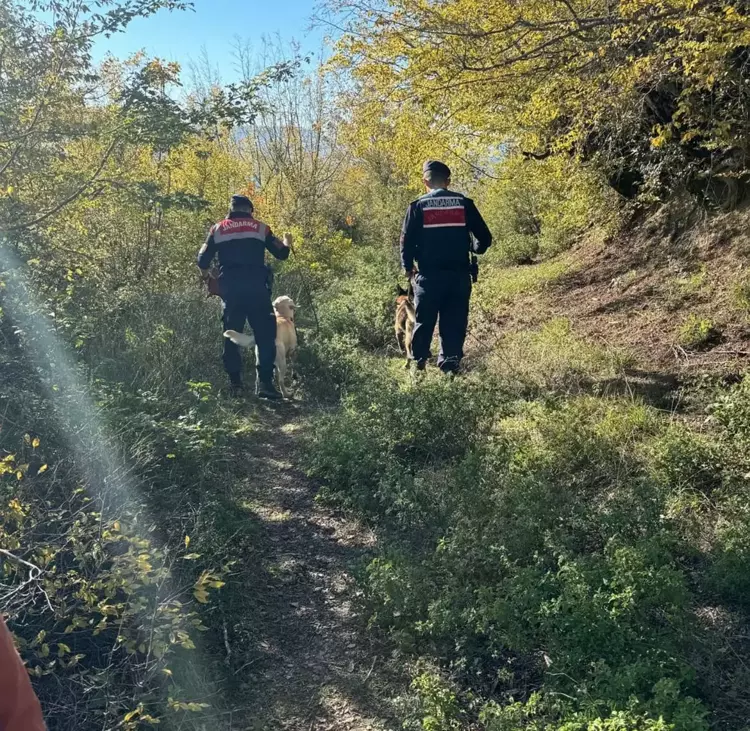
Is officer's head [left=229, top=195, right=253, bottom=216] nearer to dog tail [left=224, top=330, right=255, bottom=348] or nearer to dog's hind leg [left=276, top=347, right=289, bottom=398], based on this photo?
dog tail [left=224, top=330, right=255, bottom=348]

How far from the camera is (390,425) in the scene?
192 inches

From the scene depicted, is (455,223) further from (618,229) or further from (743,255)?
(618,229)

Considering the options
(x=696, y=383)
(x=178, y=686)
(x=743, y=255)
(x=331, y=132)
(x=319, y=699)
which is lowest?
(x=319, y=699)

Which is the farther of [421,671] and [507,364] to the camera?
[507,364]

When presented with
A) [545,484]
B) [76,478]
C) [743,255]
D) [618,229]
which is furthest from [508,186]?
[76,478]

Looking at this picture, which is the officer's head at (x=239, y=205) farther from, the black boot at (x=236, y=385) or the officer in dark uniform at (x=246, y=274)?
the black boot at (x=236, y=385)

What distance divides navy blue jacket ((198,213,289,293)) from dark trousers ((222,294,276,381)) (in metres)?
0.17

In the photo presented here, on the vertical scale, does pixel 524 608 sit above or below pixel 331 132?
below

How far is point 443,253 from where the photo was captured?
582 centimetres

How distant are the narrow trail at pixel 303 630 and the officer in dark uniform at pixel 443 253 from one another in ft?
7.59

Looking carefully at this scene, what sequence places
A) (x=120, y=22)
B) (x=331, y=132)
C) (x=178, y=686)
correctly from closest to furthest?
(x=178, y=686)
(x=120, y=22)
(x=331, y=132)

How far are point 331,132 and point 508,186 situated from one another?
198 inches

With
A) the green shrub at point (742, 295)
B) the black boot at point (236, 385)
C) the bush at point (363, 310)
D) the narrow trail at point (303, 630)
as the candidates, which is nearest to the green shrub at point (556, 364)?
the green shrub at point (742, 295)

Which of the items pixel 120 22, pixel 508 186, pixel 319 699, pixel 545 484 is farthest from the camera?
pixel 508 186
